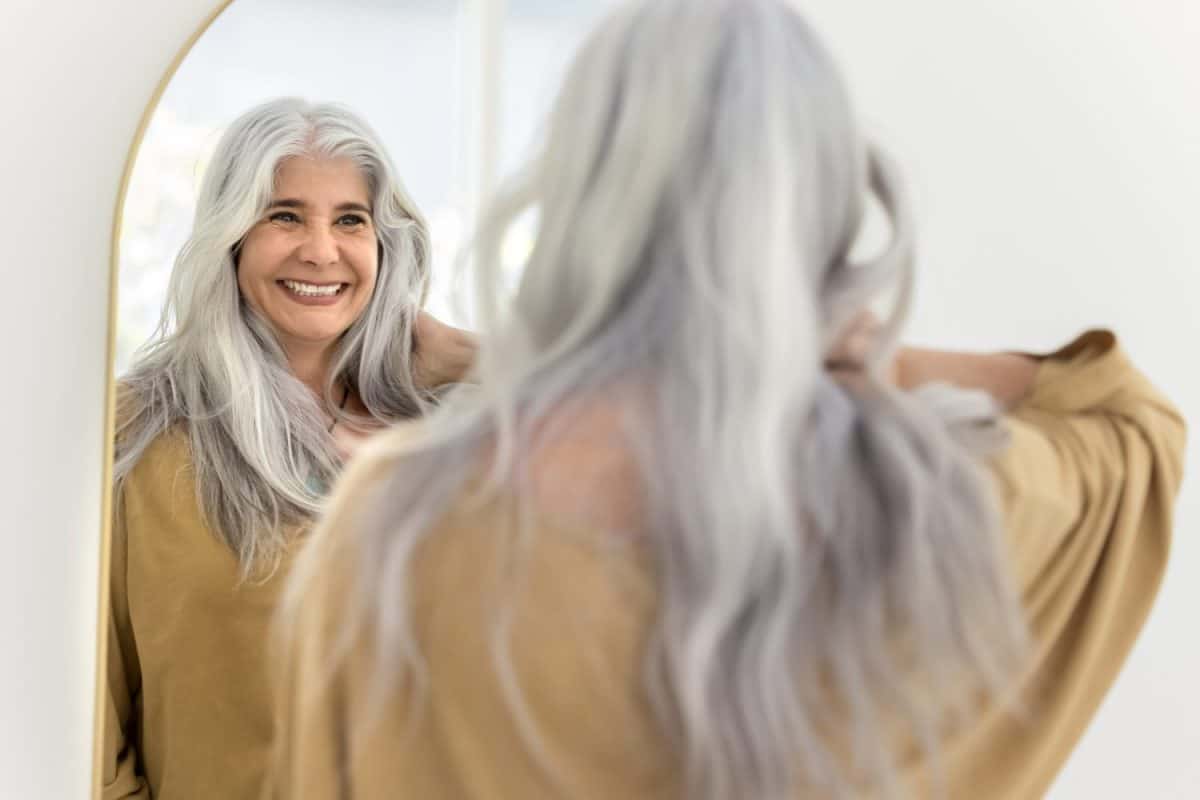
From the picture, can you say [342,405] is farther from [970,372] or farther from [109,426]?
[970,372]

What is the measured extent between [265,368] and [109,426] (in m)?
0.15

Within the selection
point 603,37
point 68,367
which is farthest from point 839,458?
point 68,367

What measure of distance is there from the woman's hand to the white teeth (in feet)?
0.20

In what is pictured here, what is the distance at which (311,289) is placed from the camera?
3.08 feet

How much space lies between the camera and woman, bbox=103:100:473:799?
93cm

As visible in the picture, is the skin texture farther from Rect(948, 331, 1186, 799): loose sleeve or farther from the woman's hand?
Rect(948, 331, 1186, 799): loose sleeve

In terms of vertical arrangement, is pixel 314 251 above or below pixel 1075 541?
above

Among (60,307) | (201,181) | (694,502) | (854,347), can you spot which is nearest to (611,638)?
(694,502)

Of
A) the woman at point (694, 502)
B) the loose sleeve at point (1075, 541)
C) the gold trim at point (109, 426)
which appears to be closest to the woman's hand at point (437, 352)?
the woman at point (694, 502)

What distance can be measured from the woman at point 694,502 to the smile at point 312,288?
7.0 inches

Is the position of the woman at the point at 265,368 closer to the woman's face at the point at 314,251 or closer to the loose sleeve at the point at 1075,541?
the woman's face at the point at 314,251

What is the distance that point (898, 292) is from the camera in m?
0.78

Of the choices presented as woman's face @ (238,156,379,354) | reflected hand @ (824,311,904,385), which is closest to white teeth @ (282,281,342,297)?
woman's face @ (238,156,379,354)

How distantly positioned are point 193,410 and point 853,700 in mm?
510
